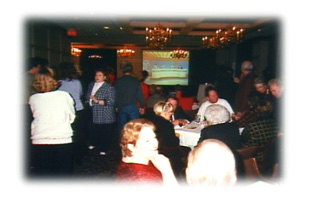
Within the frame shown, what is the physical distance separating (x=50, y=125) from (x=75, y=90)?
1291mm

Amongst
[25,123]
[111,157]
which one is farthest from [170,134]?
[111,157]

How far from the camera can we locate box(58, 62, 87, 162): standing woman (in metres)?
3.62

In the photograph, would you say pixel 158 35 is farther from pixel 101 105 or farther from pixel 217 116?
pixel 217 116

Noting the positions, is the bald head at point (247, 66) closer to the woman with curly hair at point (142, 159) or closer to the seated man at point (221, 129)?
the seated man at point (221, 129)

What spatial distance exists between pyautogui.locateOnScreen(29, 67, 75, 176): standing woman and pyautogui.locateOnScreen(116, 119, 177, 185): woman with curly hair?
867 mm

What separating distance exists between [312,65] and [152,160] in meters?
0.96

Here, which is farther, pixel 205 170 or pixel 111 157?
pixel 111 157

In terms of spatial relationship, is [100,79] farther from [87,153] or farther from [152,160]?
[152,160]

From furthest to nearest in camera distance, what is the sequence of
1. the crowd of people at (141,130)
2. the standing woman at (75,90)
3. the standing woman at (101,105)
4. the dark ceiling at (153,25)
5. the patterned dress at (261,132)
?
the dark ceiling at (153,25)
the standing woman at (101,105)
the standing woman at (75,90)
the patterned dress at (261,132)
the crowd of people at (141,130)

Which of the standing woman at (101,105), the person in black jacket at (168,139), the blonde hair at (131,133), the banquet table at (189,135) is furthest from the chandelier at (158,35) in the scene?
the blonde hair at (131,133)

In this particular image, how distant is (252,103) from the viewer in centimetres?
317

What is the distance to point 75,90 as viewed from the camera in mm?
3686

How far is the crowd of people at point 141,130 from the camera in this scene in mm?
1536


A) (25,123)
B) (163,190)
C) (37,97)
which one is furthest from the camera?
(25,123)
